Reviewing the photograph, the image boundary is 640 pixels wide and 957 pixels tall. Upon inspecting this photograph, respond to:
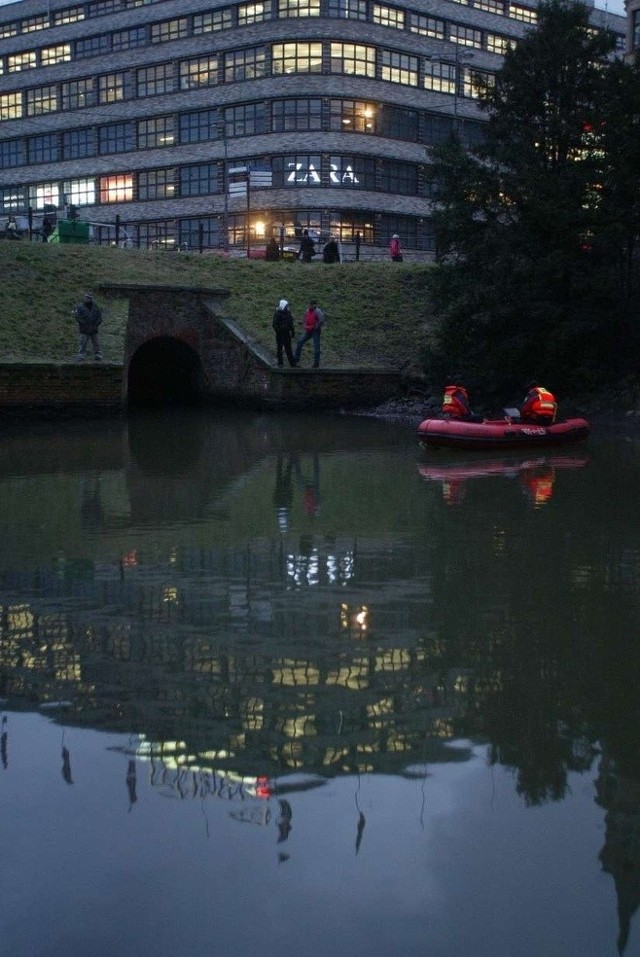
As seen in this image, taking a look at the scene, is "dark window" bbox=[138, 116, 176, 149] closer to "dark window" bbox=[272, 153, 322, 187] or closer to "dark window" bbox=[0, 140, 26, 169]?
"dark window" bbox=[272, 153, 322, 187]

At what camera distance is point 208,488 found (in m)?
16.4

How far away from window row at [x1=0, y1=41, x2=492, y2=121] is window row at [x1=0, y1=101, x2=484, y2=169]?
150 centimetres

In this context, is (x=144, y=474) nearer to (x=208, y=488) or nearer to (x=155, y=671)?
(x=208, y=488)

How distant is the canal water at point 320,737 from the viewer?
4539 millimetres

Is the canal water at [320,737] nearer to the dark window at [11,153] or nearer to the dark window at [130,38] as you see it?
the dark window at [130,38]

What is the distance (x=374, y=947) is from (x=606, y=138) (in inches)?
1049

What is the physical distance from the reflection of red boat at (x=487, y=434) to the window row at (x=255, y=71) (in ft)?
133

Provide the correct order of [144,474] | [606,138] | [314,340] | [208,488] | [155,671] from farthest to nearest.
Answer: [314,340]
[606,138]
[144,474]
[208,488]
[155,671]

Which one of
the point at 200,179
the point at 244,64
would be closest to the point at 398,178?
the point at 244,64

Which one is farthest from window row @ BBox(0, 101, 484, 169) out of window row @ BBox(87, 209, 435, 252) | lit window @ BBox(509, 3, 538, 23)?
lit window @ BBox(509, 3, 538, 23)

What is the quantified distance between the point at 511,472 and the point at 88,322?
578 inches

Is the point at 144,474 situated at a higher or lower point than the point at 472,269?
lower

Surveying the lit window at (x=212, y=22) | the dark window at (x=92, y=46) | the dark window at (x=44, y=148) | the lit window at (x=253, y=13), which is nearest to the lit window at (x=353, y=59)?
the lit window at (x=253, y=13)

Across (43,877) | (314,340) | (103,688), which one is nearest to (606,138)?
(314,340)
